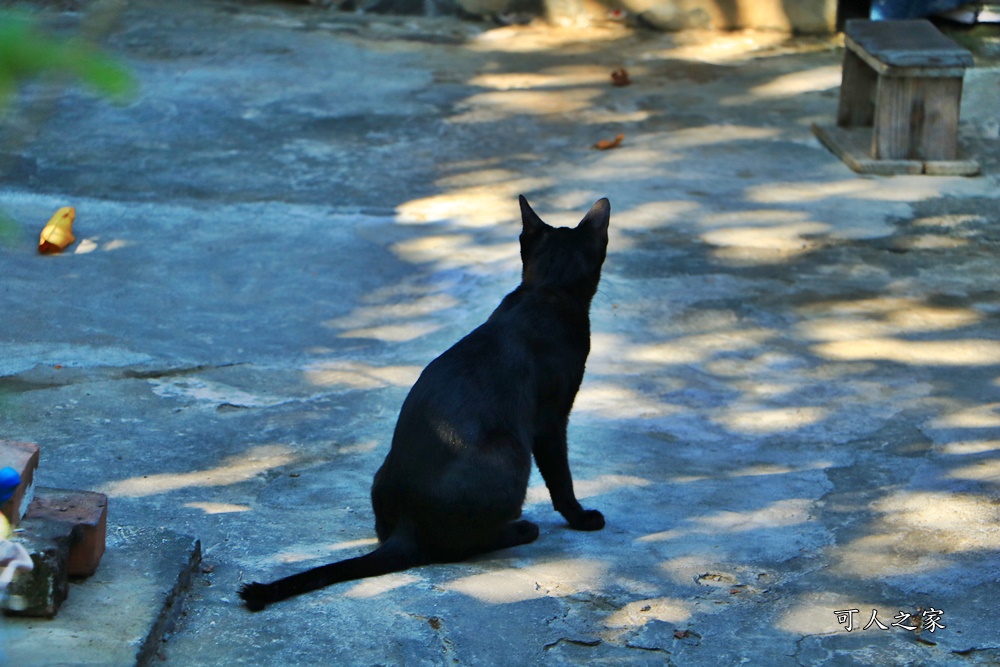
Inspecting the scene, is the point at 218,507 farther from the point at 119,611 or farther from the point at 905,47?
the point at 905,47

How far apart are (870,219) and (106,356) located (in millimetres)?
3963

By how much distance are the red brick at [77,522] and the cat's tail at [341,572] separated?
0.33 metres

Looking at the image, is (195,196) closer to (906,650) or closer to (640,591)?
(640,591)

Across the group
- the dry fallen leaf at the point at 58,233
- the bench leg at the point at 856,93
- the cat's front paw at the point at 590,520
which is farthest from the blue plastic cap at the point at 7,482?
the bench leg at the point at 856,93

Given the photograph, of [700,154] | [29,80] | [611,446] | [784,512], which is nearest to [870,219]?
[700,154]

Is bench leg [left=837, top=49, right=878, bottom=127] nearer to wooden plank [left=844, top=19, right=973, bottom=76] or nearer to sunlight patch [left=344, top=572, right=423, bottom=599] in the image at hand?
wooden plank [left=844, top=19, right=973, bottom=76]

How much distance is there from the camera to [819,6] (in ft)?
31.0

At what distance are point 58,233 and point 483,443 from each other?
3474 mm

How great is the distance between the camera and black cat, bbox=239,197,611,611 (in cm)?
294

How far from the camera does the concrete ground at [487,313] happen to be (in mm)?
2658

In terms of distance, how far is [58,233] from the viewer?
222 inches

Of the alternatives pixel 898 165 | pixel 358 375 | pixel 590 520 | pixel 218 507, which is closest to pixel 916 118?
pixel 898 165

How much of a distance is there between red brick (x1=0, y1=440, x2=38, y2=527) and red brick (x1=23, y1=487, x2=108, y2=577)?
4cm

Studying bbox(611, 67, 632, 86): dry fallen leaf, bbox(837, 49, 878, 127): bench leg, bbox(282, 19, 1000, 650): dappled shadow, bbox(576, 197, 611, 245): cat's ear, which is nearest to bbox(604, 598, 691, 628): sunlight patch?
bbox(282, 19, 1000, 650): dappled shadow
